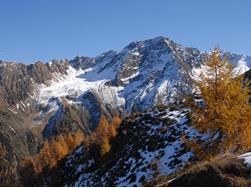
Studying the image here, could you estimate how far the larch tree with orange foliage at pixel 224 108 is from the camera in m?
26.8

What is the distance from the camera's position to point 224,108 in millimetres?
26500

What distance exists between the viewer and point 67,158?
327 ft

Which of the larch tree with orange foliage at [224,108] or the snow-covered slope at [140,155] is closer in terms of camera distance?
the larch tree with orange foliage at [224,108]

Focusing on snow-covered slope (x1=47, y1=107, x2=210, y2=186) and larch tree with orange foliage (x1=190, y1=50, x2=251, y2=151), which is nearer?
larch tree with orange foliage (x1=190, y1=50, x2=251, y2=151)

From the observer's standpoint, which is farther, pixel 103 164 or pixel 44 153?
pixel 44 153

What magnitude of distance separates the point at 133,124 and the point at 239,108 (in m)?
55.5

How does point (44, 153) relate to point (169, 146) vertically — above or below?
above

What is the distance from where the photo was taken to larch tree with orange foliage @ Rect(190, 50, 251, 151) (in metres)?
26.8

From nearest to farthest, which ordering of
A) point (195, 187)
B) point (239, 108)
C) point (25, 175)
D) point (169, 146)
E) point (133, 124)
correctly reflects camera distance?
point (195, 187), point (239, 108), point (169, 146), point (133, 124), point (25, 175)

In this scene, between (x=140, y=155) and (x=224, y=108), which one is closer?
(x=224, y=108)

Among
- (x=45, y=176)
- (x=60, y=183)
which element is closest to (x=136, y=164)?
(x=60, y=183)

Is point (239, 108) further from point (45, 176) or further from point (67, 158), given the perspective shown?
point (45, 176)

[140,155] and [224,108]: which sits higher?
[140,155]

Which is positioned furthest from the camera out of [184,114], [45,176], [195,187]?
[45,176]
